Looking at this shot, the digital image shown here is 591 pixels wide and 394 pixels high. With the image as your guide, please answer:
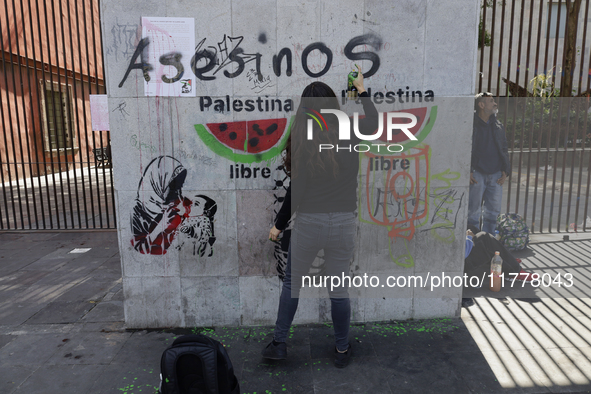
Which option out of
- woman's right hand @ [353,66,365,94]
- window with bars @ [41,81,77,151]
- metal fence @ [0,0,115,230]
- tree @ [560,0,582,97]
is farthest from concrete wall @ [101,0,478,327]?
window with bars @ [41,81,77,151]

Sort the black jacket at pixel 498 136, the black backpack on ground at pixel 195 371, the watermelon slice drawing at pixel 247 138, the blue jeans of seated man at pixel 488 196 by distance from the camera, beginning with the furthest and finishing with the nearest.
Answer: the blue jeans of seated man at pixel 488 196
the black jacket at pixel 498 136
the watermelon slice drawing at pixel 247 138
the black backpack on ground at pixel 195 371

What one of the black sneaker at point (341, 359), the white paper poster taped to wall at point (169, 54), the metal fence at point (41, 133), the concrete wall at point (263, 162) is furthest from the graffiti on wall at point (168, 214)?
the metal fence at point (41, 133)

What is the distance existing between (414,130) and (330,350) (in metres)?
1.91

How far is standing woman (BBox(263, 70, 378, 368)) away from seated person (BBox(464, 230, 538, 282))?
225 centimetres

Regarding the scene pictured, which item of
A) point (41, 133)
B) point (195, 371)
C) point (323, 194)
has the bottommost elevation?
point (195, 371)

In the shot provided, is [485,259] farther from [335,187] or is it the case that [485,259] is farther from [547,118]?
[547,118]

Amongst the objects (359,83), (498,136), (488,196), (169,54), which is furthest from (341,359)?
(498,136)

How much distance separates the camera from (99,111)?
4809 mm

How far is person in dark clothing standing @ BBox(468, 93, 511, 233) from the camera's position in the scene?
18.1ft

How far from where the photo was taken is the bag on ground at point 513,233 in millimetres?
5820

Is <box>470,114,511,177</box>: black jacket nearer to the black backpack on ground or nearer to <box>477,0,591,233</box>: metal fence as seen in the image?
<box>477,0,591,233</box>: metal fence

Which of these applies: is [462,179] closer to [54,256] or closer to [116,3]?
[116,3]

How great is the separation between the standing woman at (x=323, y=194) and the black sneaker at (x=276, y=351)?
0.03 m

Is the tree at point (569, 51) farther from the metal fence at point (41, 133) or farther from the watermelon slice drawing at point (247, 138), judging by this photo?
the metal fence at point (41, 133)
